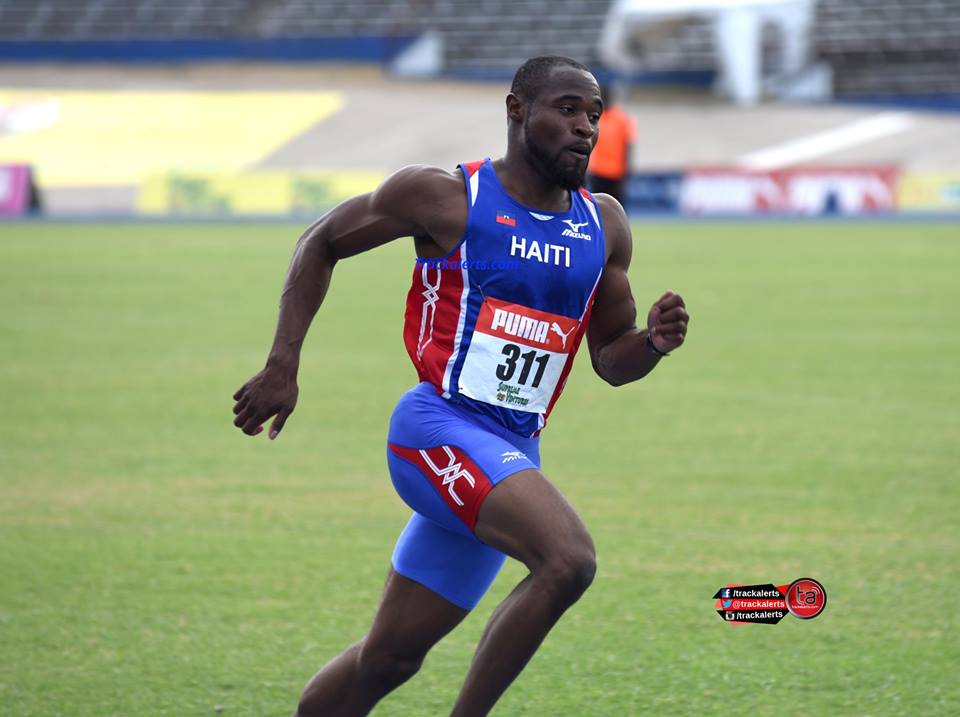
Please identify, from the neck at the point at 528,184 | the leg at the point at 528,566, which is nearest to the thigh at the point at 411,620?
the leg at the point at 528,566

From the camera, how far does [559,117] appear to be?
13.7 ft

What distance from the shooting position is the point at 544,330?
14.0 ft

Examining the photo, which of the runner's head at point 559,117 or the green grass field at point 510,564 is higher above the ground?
the runner's head at point 559,117

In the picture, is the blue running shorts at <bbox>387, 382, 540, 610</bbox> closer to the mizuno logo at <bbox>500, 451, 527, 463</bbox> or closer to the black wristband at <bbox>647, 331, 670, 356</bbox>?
the mizuno logo at <bbox>500, 451, 527, 463</bbox>

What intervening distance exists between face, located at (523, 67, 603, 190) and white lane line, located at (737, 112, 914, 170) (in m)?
36.0

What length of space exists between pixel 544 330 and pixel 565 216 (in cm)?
38

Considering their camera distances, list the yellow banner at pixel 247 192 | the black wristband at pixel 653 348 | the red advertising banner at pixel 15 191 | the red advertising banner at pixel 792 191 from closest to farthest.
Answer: the black wristband at pixel 653 348 < the red advertising banner at pixel 792 191 < the yellow banner at pixel 247 192 < the red advertising banner at pixel 15 191

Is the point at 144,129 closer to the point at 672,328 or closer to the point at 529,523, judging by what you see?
the point at 672,328

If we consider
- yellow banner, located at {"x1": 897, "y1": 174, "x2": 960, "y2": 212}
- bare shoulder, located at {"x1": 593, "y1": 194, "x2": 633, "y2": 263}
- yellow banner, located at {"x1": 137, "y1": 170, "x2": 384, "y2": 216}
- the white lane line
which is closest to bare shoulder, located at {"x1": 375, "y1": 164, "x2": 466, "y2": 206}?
bare shoulder, located at {"x1": 593, "y1": 194, "x2": 633, "y2": 263}

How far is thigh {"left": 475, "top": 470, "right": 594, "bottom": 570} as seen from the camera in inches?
149

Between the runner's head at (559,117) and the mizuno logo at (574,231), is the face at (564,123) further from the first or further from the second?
the mizuno logo at (574,231)

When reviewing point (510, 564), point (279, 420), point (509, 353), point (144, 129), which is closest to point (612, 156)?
point (510, 564)

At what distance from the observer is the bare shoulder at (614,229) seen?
4.46 m

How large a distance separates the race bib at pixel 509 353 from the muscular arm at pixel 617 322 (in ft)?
1.00
